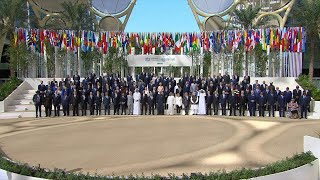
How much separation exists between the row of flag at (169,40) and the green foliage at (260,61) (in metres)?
0.92

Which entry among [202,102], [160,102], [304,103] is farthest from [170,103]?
[304,103]

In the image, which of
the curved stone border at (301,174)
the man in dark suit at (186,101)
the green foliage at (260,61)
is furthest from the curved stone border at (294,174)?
the green foliage at (260,61)

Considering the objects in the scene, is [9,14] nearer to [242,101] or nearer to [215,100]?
[215,100]

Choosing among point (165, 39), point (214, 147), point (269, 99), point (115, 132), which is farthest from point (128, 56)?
point (214, 147)

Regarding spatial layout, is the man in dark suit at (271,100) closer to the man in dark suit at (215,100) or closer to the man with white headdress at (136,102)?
the man in dark suit at (215,100)

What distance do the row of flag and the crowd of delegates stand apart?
11314 millimetres

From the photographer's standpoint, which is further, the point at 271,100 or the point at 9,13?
the point at 9,13

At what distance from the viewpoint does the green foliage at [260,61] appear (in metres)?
33.0

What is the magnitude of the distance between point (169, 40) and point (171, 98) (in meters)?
16.7

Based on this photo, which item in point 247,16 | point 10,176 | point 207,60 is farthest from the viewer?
point 247,16

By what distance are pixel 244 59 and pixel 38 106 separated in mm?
19339

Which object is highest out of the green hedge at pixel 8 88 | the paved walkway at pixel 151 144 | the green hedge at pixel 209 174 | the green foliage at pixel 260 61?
the green foliage at pixel 260 61

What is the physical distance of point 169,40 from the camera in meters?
37.5

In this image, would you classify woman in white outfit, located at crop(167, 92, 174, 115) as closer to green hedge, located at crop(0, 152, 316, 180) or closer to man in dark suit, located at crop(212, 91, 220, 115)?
man in dark suit, located at crop(212, 91, 220, 115)
